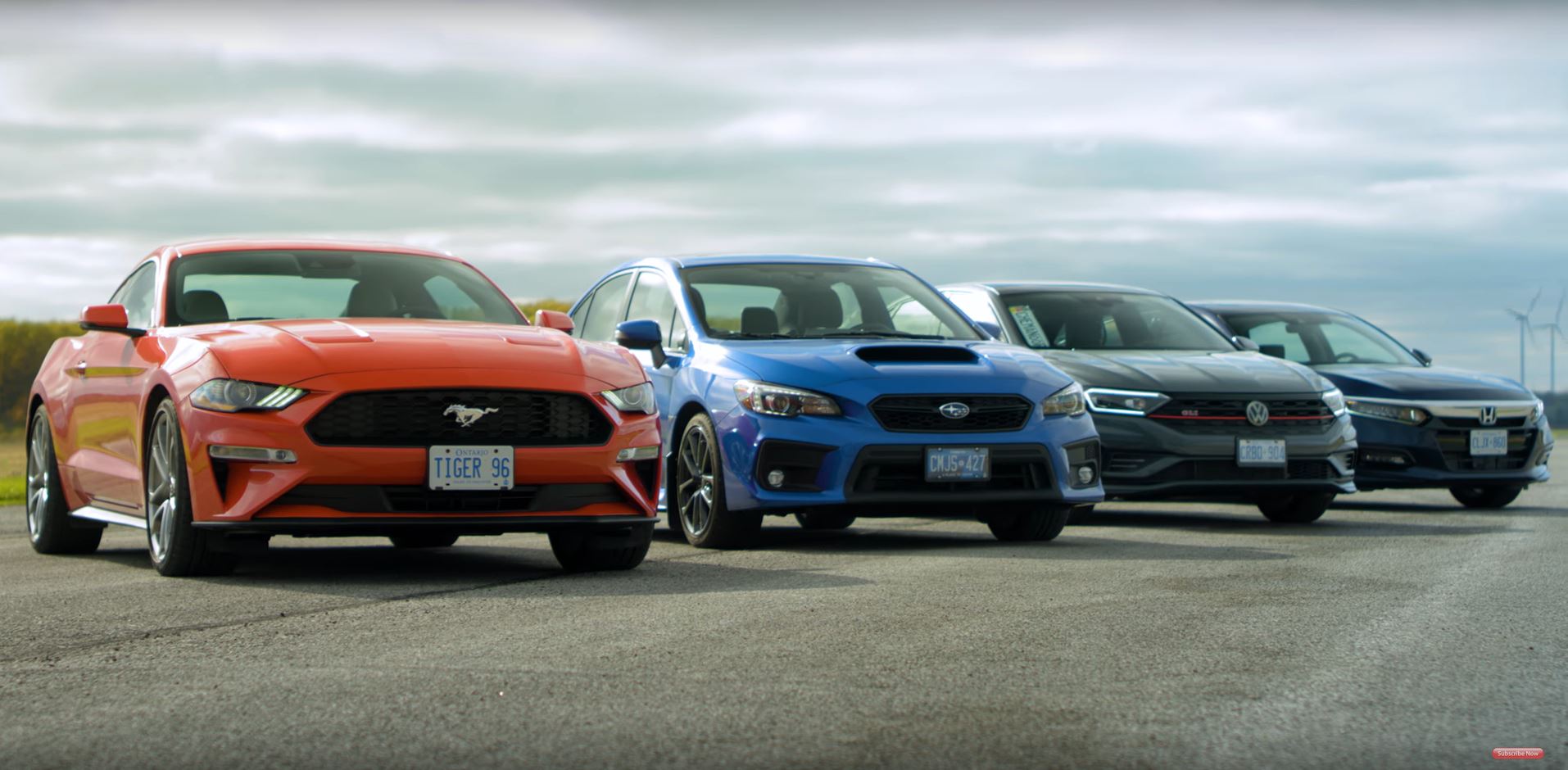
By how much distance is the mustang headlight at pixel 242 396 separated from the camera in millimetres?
7633

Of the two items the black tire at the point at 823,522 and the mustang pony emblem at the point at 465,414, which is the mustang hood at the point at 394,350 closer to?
the mustang pony emblem at the point at 465,414

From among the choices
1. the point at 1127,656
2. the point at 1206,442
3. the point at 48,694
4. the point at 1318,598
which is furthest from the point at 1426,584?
the point at 48,694

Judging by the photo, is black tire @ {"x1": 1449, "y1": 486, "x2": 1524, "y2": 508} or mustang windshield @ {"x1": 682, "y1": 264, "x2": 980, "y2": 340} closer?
mustang windshield @ {"x1": 682, "y1": 264, "x2": 980, "y2": 340}

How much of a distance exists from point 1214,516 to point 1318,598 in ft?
20.4

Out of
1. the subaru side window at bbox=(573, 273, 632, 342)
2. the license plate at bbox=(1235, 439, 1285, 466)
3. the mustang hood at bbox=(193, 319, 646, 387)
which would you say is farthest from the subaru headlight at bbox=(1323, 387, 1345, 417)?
the mustang hood at bbox=(193, 319, 646, 387)

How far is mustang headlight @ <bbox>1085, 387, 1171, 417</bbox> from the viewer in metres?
11.9

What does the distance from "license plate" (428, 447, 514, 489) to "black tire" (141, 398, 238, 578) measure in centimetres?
101

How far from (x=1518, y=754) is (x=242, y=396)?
5.16 m

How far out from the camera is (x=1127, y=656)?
5.80m

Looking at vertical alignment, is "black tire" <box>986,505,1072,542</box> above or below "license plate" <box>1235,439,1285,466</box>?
below

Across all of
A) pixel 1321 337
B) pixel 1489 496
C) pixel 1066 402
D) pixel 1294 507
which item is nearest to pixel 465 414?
pixel 1066 402

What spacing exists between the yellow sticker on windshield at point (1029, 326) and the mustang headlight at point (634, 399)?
503cm

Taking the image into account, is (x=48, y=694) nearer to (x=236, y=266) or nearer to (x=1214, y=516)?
(x=236, y=266)

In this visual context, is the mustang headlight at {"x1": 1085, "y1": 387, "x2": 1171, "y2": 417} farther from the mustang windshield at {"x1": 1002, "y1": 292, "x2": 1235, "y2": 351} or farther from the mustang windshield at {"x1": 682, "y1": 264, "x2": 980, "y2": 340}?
the mustang windshield at {"x1": 682, "y1": 264, "x2": 980, "y2": 340}
